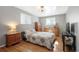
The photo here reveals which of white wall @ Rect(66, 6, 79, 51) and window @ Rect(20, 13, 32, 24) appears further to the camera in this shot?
window @ Rect(20, 13, 32, 24)

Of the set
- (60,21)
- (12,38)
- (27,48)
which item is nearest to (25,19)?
(12,38)

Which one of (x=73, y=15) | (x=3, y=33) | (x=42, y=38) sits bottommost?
(x=42, y=38)

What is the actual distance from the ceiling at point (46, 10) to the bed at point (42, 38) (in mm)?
383

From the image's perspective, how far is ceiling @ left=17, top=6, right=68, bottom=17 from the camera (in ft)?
4.07

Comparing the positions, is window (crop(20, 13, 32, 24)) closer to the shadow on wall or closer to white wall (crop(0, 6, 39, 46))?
white wall (crop(0, 6, 39, 46))

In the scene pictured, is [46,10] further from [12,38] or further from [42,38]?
[12,38]

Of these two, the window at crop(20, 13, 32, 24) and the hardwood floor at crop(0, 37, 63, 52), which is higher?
the window at crop(20, 13, 32, 24)

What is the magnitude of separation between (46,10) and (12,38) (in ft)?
2.77

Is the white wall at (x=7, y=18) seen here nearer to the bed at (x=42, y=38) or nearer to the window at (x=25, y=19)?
the window at (x=25, y=19)

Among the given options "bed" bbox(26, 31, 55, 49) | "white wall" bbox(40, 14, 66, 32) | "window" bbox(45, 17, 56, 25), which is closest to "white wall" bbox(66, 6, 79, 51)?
"white wall" bbox(40, 14, 66, 32)

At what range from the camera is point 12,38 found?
1.30 metres

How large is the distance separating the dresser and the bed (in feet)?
0.58

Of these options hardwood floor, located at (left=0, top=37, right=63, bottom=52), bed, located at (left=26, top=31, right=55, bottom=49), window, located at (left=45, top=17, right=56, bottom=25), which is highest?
window, located at (left=45, top=17, right=56, bottom=25)
